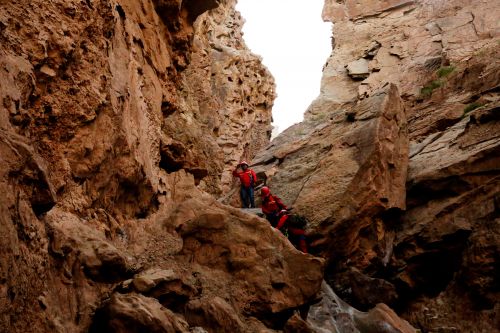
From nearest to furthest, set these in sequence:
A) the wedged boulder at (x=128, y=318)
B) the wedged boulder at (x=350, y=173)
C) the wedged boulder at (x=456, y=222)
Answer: the wedged boulder at (x=128, y=318), the wedged boulder at (x=456, y=222), the wedged boulder at (x=350, y=173)

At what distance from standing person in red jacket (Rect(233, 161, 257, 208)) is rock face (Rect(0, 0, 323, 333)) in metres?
3.68

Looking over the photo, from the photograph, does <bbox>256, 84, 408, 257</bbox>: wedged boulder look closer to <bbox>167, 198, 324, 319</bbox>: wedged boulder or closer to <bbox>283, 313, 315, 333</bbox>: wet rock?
<bbox>167, 198, 324, 319</bbox>: wedged boulder

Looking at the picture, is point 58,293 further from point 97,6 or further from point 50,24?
point 97,6

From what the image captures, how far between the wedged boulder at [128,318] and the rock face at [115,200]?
0.06 feet

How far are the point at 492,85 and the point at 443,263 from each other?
28.9 ft

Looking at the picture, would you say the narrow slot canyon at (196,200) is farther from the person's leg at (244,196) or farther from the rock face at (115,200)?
the person's leg at (244,196)

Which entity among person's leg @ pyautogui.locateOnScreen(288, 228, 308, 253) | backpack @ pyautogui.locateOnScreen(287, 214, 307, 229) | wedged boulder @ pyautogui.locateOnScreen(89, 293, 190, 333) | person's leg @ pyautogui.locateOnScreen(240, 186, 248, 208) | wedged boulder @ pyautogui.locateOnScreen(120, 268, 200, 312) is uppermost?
person's leg @ pyautogui.locateOnScreen(240, 186, 248, 208)

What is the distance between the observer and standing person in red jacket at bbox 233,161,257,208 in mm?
16750

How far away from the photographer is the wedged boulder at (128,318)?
20.0ft

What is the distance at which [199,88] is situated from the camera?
21094 millimetres

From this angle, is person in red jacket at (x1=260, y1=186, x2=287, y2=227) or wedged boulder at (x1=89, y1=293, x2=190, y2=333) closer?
wedged boulder at (x1=89, y1=293, x2=190, y2=333)

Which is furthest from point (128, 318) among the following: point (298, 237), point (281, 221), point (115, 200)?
point (298, 237)

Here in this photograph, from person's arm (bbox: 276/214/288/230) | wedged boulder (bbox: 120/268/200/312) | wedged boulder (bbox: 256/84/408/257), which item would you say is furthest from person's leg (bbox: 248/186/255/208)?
wedged boulder (bbox: 120/268/200/312)

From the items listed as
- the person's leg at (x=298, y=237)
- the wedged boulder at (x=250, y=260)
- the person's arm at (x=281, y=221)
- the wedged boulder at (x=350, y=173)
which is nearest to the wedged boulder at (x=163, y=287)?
the wedged boulder at (x=250, y=260)
